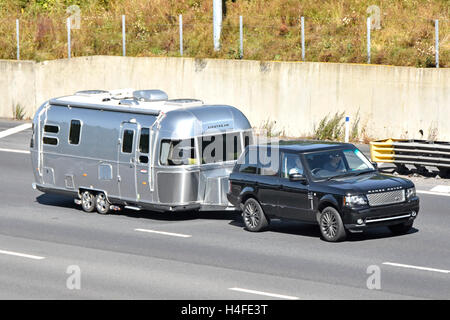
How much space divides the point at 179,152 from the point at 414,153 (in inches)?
288

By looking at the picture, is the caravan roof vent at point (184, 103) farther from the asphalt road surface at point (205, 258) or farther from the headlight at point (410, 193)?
the headlight at point (410, 193)

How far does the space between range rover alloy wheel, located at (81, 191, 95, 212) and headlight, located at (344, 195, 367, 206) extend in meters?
6.99

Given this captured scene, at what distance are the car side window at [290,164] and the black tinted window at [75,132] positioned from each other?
560cm

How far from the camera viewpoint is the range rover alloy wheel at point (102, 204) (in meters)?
23.1

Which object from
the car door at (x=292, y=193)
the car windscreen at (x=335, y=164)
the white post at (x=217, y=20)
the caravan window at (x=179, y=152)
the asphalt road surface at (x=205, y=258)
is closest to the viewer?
the asphalt road surface at (x=205, y=258)

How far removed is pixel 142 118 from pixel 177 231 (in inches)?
107

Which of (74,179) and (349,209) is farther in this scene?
(74,179)

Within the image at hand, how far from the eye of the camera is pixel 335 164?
19.7m

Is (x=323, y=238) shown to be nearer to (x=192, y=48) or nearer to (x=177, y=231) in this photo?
(x=177, y=231)

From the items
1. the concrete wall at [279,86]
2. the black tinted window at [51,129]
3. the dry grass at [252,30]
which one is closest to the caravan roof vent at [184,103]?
the black tinted window at [51,129]

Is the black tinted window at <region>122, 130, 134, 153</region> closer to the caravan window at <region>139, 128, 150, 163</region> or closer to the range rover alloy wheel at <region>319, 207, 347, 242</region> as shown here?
the caravan window at <region>139, 128, 150, 163</region>

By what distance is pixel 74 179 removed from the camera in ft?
77.7

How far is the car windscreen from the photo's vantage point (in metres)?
19.5

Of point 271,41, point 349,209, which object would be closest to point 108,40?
point 271,41
